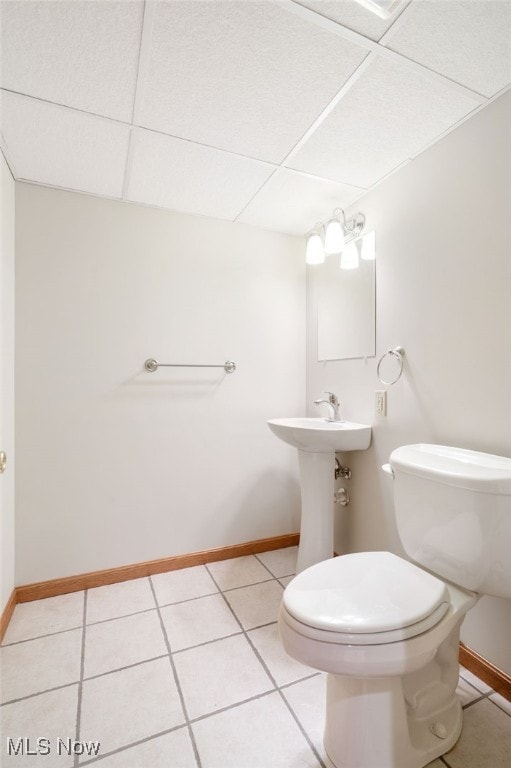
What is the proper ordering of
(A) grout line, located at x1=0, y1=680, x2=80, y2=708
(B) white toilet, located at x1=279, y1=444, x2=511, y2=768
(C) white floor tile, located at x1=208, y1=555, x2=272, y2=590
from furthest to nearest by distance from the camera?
(C) white floor tile, located at x1=208, y1=555, x2=272, y2=590, (A) grout line, located at x1=0, y1=680, x2=80, y2=708, (B) white toilet, located at x1=279, y1=444, x2=511, y2=768

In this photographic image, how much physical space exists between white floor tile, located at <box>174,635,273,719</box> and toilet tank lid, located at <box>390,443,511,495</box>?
2.90 feet

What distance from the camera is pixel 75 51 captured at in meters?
0.99

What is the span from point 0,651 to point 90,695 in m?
0.47

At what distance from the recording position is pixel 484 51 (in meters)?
0.98

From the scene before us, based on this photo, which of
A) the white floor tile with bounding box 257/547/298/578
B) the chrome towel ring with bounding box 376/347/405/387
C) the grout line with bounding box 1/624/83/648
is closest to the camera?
the grout line with bounding box 1/624/83/648

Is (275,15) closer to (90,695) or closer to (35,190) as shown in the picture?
(35,190)

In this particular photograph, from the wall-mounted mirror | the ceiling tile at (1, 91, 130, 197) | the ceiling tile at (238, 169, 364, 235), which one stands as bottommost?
the wall-mounted mirror

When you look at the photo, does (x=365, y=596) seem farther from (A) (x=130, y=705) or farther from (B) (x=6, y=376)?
(B) (x=6, y=376)

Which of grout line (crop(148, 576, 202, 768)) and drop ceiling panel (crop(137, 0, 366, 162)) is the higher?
drop ceiling panel (crop(137, 0, 366, 162))

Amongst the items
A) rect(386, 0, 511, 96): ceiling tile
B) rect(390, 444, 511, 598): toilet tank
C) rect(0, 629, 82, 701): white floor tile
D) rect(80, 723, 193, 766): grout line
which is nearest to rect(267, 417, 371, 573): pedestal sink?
rect(390, 444, 511, 598): toilet tank

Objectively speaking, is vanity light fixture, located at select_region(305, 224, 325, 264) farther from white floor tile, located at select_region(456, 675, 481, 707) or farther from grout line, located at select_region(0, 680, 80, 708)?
grout line, located at select_region(0, 680, 80, 708)

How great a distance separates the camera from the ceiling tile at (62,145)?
1209 mm

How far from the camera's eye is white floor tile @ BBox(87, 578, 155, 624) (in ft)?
5.13

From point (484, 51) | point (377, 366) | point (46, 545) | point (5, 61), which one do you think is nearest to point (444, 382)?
point (377, 366)
